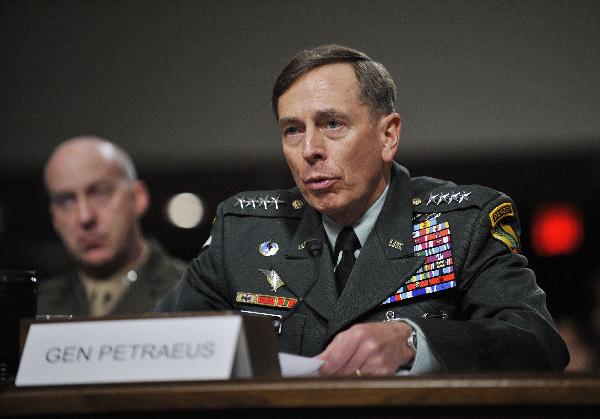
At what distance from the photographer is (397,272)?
5.80 feet

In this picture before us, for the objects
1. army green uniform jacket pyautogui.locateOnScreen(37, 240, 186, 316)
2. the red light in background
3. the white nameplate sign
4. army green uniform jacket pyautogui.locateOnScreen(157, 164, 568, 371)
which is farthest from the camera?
the red light in background

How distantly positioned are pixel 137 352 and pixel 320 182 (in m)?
0.79

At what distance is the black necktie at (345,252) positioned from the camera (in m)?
1.83

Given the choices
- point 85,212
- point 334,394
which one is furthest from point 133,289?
point 334,394

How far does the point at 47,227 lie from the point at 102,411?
2.40 meters

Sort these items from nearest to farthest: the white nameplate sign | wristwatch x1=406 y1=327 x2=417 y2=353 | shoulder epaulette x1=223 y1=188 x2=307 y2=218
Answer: the white nameplate sign
wristwatch x1=406 y1=327 x2=417 y2=353
shoulder epaulette x1=223 y1=188 x2=307 y2=218

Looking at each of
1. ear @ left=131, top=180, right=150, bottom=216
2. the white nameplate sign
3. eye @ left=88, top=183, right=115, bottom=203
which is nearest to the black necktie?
the white nameplate sign

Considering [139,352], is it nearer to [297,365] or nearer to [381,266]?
[297,365]

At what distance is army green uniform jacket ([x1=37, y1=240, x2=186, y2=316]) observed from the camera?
2758mm

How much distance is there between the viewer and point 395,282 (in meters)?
1.75

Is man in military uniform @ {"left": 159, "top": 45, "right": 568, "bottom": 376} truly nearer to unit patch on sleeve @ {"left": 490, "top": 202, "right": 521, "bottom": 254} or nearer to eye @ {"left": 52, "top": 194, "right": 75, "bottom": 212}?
unit patch on sleeve @ {"left": 490, "top": 202, "right": 521, "bottom": 254}

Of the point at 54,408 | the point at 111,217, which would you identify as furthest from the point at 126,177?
the point at 54,408

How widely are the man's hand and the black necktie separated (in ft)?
1.62

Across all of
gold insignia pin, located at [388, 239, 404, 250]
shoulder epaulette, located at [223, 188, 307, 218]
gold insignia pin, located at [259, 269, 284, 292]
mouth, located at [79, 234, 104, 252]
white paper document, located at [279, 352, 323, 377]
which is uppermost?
shoulder epaulette, located at [223, 188, 307, 218]
